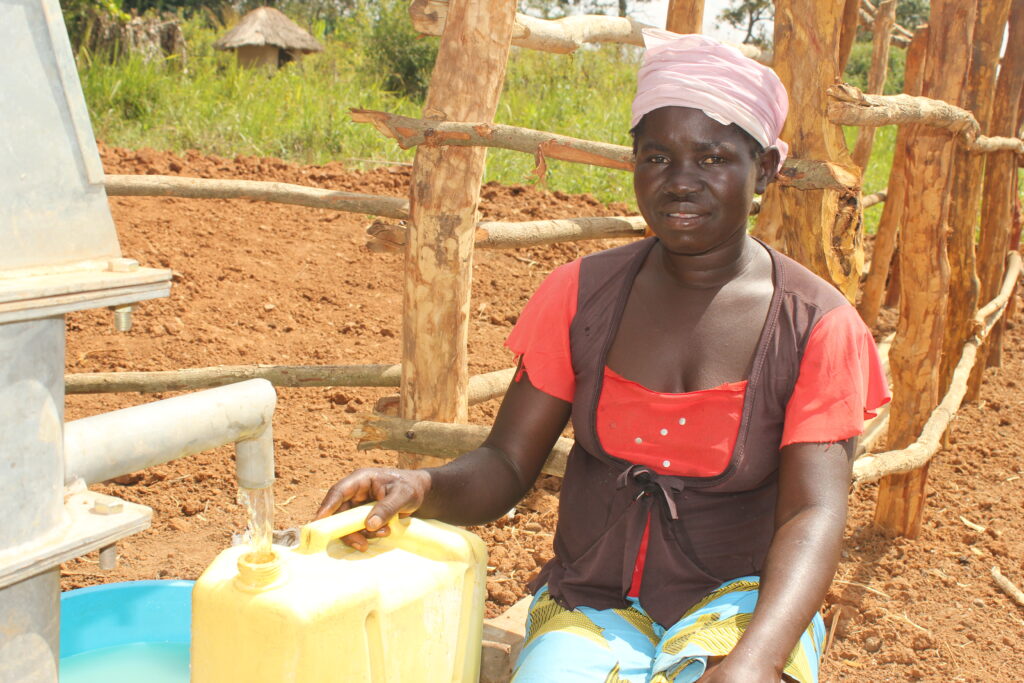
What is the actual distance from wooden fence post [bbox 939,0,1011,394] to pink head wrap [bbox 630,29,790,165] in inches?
101

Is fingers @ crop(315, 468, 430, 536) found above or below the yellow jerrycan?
above

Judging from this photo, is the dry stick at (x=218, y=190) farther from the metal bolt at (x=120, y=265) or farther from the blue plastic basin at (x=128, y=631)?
the metal bolt at (x=120, y=265)

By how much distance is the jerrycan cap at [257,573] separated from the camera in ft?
4.26

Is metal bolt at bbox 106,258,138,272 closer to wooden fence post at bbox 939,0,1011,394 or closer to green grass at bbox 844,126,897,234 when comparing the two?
wooden fence post at bbox 939,0,1011,394

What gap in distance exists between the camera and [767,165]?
1.82 metres

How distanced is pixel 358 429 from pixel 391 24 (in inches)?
465

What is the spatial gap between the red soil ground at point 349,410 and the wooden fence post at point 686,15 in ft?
5.83

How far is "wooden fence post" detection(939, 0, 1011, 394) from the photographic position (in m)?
4.02

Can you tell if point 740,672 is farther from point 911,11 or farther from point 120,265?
point 911,11

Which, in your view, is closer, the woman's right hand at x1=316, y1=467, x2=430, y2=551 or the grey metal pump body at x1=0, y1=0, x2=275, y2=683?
the grey metal pump body at x1=0, y1=0, x2=275, y2=683

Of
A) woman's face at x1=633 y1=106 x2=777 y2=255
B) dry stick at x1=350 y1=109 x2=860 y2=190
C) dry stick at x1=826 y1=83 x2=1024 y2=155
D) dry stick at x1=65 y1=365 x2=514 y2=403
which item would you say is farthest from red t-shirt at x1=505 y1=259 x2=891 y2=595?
dry stick at x1=65 y1=365 x2=514 y2=403

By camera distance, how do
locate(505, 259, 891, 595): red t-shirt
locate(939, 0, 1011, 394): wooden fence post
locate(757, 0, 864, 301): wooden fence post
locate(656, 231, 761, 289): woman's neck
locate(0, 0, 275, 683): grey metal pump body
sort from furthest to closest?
locate(939, 0, 1011, 394): wooden fence post < locate(757, 0, 864, 301): wooden fence post < locate(656, 231, 761, 289): woman's neck < locate(505, 259, 891, 595): red t-shirt < locate(0, 0, 275, 683): grey metal pump body

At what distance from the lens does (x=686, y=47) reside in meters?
1.72

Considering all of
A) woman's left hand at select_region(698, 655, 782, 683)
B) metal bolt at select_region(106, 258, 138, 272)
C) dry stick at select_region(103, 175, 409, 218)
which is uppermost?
metal bolt at select_region(106, 258, 138, 272)
